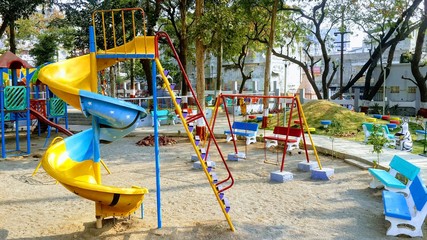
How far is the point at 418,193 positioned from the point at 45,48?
37096 millimetres

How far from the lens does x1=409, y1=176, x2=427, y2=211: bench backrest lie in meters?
5.35

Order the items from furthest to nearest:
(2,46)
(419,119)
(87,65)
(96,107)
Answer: (2,46) < (419,119) < (87,65) < (96,107)

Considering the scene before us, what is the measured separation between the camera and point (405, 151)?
11.7m

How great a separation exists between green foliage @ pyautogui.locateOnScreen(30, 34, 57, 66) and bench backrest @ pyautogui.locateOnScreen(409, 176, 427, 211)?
3655 cm

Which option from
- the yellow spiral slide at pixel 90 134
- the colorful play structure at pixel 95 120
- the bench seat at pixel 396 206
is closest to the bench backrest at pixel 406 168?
the bench seat at pixel 396 206

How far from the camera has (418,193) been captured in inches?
220

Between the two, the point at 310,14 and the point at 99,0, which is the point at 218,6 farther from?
the point at 310,14

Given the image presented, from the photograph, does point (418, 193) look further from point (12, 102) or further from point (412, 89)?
point (412, 89)

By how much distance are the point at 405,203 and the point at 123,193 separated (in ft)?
13.8

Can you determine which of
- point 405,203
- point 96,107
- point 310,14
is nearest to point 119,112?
point 96,107

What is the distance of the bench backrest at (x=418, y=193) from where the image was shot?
535 centimetres

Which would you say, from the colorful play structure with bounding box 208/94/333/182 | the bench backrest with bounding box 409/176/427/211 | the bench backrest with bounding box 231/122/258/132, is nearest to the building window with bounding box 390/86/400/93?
the colorful play structure with bounding box 208/94/333/182

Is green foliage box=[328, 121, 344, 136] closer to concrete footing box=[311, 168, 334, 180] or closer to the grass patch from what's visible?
the grass patch

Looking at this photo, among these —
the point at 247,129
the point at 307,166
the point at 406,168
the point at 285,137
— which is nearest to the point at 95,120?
the point at 406,168
